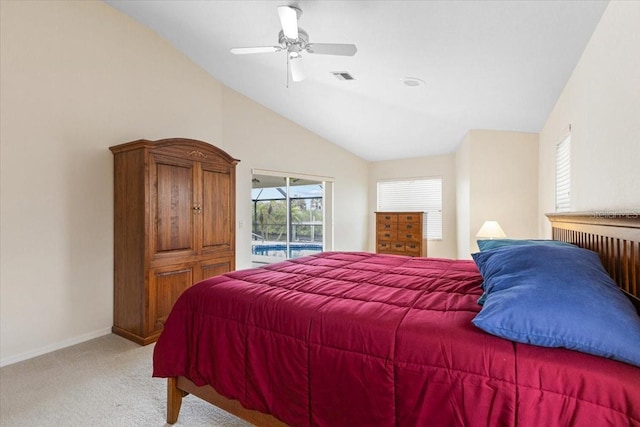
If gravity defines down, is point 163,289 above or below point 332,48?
below

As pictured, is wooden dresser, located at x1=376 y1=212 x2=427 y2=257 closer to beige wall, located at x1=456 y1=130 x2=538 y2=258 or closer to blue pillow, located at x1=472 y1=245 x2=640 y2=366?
beige wall, located at x1=456 y1=130 x2=538 y2=258

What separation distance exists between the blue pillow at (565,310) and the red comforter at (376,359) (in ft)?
0.16

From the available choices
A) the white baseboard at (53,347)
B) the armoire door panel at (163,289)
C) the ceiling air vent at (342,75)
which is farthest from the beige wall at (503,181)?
the white baseboard at (53,347)

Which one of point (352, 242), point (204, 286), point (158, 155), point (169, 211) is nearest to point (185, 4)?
point (158, 155)

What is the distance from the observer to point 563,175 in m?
3.16

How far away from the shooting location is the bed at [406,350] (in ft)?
3.14

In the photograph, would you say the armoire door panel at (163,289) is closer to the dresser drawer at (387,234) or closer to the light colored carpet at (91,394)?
the light colored carpet at (91,394)

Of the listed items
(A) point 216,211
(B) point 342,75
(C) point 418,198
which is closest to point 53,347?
(A) point 216,211

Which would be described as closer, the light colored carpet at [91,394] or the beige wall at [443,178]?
the light colored carpet at [91,394]

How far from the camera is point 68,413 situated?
6.56 feet

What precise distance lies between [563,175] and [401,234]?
2.90 metres

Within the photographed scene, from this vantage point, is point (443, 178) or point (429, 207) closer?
point (443, 178)

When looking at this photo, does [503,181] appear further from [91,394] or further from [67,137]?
[67,137]

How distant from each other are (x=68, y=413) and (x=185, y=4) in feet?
11.1
